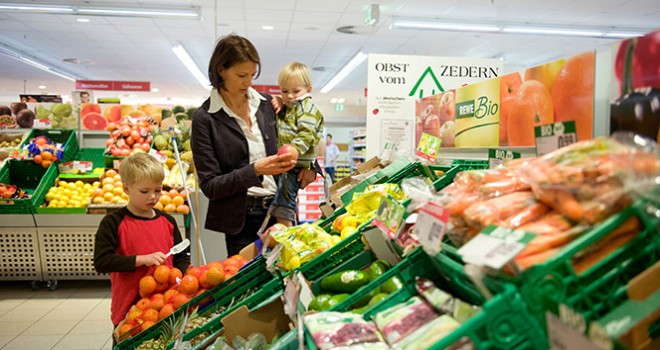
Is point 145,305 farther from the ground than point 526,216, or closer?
closer

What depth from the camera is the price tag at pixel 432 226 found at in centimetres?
99

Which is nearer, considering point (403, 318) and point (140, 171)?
point (403, 318)

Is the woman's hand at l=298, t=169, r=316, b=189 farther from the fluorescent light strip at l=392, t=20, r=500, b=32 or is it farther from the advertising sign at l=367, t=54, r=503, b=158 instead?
the fluorescent light strip at l=392, t=20, r=500, b=32

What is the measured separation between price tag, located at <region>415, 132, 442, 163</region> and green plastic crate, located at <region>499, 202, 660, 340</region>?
4.06 feet

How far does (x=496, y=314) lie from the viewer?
79 centimetres

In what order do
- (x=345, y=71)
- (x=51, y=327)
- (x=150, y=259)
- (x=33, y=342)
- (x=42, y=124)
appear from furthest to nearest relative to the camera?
(x=345, y=71) → (x=42, y=124) → (x=51, y=327) → (x=33, y=342) → (x=150, y=259)

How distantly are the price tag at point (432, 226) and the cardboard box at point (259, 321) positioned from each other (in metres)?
0.60

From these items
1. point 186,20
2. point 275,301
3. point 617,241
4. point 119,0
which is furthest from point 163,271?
point 186,20

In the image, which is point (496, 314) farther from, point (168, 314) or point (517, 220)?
point (168, 314)

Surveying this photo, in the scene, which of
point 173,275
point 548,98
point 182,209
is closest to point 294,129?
point 173,275

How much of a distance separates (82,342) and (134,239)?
1970mm

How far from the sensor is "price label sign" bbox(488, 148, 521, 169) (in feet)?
4.91

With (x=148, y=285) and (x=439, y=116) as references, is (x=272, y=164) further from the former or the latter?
(x=439, y=116)

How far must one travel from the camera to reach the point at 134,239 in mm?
2451
